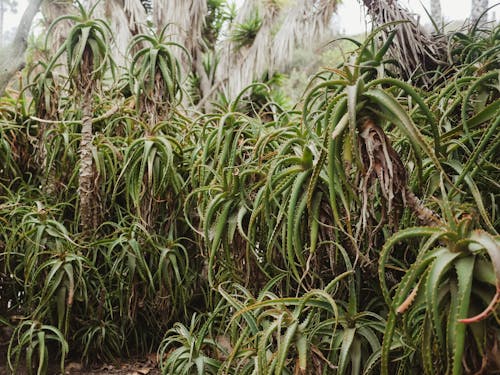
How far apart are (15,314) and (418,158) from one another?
238 cm

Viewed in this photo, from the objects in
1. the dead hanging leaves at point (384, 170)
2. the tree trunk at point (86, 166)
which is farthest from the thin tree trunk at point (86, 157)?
the dead hanging leaves at point (384, 170)

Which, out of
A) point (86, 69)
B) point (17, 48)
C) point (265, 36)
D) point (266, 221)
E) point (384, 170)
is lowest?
point (266, 221)

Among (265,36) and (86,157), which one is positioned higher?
(265,36)

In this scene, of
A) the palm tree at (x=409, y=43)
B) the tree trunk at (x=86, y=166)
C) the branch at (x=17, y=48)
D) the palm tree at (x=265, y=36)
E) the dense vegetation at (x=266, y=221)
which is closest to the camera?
the dense vegetation at (x=266, y=221)

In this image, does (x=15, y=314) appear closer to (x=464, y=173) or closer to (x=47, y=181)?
(x=47, y=181)

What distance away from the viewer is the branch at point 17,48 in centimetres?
248

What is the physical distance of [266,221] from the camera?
4.73ft

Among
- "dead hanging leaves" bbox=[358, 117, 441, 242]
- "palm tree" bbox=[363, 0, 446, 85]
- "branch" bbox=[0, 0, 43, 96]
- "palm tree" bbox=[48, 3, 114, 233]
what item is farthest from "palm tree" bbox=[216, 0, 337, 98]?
"dead hanging leaves" bbox=[358, 117, 441, 242]

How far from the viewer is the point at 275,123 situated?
1865 mm

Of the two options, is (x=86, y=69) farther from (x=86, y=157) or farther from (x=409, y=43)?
Result: (x=409, y=43)

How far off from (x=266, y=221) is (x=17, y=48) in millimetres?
1941

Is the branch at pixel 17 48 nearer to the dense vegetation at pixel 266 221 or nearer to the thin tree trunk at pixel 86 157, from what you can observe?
the dense vegetation at pixel 266 221

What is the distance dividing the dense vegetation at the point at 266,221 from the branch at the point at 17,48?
0.16 m

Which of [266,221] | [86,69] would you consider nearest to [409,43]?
[266,221]
